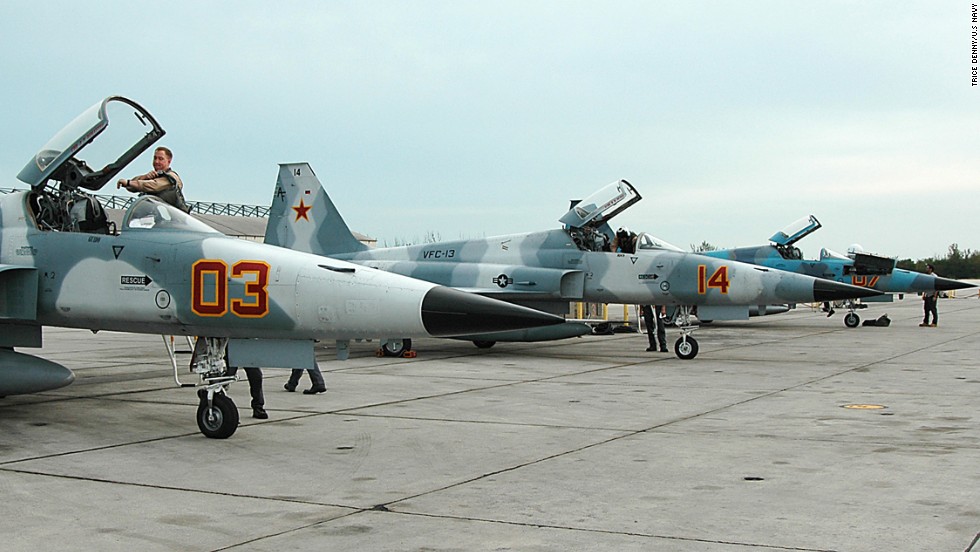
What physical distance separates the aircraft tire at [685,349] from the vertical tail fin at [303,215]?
298 inches

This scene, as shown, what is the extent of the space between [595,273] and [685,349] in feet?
7.22

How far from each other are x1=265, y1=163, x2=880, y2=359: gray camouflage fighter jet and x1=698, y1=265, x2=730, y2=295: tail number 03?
0.06ft

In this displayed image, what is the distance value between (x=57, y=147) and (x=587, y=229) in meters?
10.6

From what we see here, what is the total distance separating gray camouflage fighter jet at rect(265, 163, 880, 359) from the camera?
1645cm

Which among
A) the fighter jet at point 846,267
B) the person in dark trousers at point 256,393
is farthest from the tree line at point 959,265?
the person in dark trousers at point 256,393

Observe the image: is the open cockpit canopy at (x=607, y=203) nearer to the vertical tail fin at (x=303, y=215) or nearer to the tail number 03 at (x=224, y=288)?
the vertical tail fin at (x=303, y=215)

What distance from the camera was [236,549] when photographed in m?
4.85

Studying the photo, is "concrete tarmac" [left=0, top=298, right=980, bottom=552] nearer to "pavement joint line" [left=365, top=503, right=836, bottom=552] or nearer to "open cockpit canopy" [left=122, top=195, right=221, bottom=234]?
"pavement joint line" [left=365, top=503, right=836, bottom=552]

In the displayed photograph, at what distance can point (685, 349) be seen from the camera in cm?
1623

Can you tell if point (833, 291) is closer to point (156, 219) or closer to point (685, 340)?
point (685, 340)

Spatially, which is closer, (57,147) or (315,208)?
(57,147)

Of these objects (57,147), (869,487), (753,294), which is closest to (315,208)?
(753,294)

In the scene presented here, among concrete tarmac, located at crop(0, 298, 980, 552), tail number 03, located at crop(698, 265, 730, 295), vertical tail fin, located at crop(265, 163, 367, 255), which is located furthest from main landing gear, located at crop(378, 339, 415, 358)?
tail number 03, located at crop(698, 265, 730, 295)

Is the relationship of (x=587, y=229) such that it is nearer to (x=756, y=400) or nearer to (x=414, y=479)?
(x=756, y=400)
